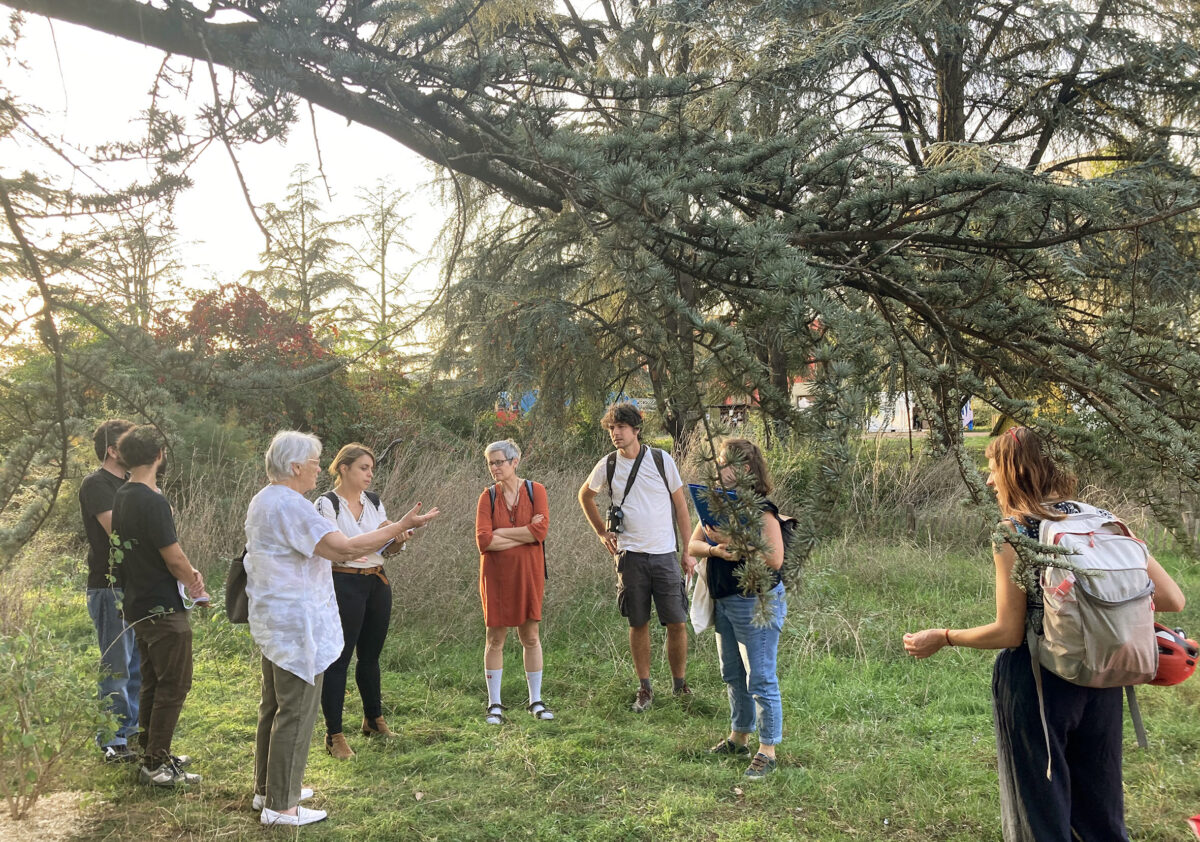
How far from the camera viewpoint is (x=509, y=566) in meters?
5.15

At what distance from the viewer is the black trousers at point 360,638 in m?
4.54

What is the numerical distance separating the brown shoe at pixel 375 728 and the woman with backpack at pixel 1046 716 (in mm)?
3420

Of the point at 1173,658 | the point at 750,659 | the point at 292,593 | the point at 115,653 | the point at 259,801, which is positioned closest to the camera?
the point at 1173,658

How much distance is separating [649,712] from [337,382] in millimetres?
8277

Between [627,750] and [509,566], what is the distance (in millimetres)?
1267

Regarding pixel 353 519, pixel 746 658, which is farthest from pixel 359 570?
pixel 746 658

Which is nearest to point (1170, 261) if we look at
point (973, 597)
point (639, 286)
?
point (973, 597)

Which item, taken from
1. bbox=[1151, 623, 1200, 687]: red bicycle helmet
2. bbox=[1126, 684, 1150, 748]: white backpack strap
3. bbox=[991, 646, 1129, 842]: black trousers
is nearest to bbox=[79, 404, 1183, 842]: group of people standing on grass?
bbox=[991, 646, 1129, 842]: black trousers

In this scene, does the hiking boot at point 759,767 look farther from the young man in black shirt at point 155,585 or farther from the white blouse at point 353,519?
the young man in black shirt at point 155,585

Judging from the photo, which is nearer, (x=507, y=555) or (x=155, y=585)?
(x=155, y=585)

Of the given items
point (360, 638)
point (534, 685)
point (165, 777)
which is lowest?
point (165, 777)

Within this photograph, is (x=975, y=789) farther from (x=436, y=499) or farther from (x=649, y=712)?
(x=436, y=499)

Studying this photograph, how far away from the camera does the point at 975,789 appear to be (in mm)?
4094

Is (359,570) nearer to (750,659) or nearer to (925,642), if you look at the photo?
(750,659)
